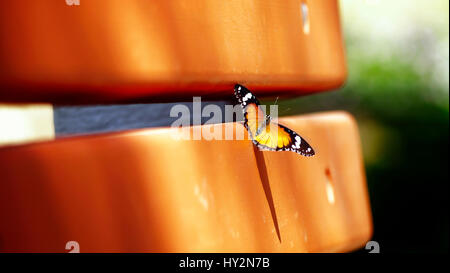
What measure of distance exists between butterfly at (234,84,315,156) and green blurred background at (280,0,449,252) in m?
1.01

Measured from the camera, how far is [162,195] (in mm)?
565

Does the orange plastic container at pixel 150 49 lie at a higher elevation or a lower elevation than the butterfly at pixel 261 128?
higher

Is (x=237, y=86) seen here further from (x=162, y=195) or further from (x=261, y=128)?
(x=162, y=195)

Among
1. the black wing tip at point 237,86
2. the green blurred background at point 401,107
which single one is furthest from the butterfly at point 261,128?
the green blurred background at point 401,107

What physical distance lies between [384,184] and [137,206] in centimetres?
139

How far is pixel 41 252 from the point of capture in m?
0.48

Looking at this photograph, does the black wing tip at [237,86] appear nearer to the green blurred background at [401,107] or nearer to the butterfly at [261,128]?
the butterfly at [261,128]

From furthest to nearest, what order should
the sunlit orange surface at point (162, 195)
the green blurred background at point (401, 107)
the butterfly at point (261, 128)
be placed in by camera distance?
the green blurred background at point (401, 107) < the butterfly at point (261, 128) < the sunlit orange surface at point (162, 195)

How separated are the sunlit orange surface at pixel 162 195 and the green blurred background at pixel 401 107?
0.97 m

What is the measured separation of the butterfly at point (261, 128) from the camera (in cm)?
68

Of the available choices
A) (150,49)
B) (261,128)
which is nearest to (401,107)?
(261,128)

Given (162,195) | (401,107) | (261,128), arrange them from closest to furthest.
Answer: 1. (162,195)
2. (261,128)
3. (401,107)

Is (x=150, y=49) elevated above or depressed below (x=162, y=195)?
above

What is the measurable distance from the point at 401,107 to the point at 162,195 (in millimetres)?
1494
